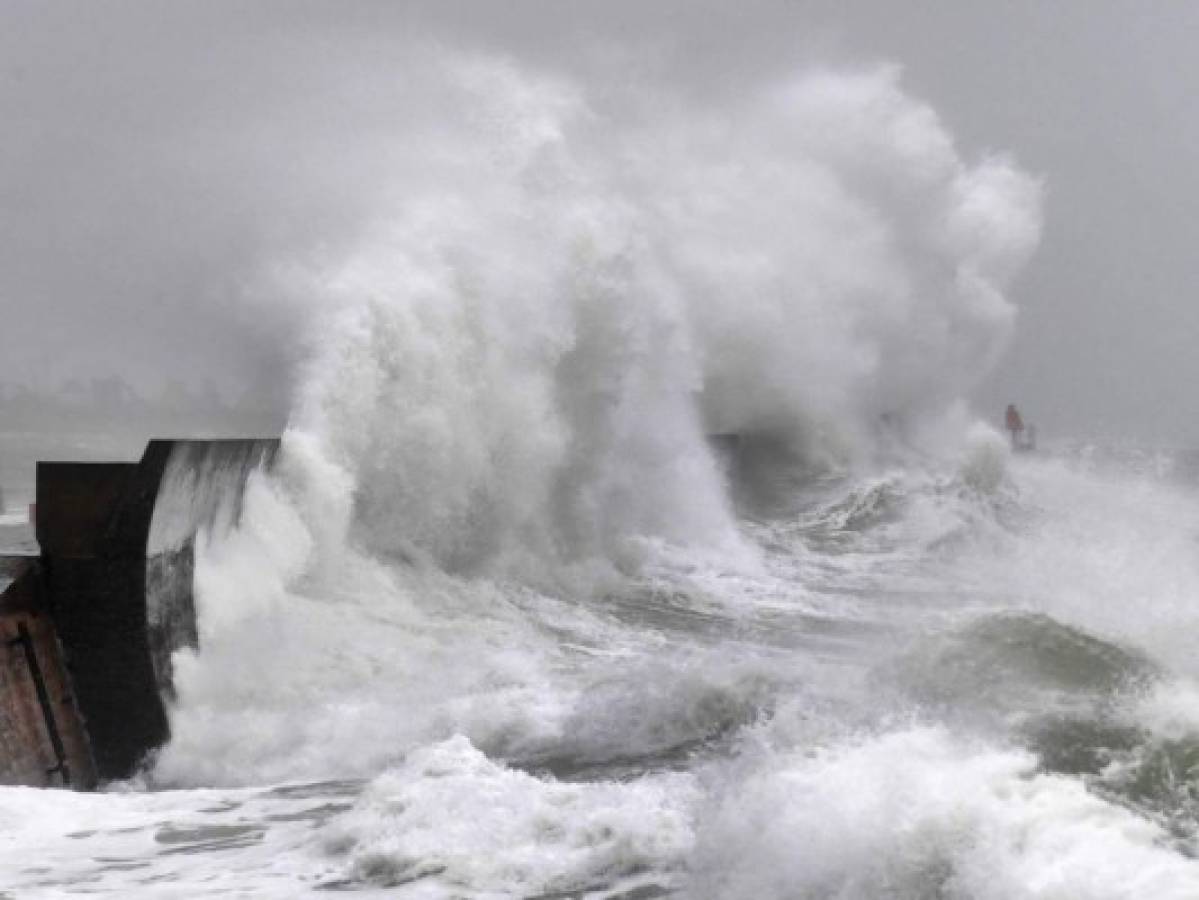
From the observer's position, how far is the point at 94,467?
330 inches

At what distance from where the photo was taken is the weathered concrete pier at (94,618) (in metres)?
8.08

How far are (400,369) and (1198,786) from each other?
394 inches

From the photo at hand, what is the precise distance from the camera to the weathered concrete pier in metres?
8.08

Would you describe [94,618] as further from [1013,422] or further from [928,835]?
[1013,422]

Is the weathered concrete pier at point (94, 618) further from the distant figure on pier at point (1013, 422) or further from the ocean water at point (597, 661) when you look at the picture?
the distant figure on pier at point (1013, 422)

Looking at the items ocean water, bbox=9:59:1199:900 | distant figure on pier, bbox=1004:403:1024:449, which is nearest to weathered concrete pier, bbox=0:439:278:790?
ocean water, bbox=9:59:1199:900

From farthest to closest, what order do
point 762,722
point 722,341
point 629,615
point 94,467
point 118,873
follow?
1. point 722,341
2. point 629,615
3. point 94,467
4. point 762,722
5. point 118,873

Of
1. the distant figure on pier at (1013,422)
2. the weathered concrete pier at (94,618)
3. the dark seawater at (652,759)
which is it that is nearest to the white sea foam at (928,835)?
the dark seawater at (652,759)

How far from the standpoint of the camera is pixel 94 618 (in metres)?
8.35

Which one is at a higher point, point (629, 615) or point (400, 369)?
point (400, 369)

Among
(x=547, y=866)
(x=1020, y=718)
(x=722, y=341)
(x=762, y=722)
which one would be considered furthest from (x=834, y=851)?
(x=722, y=341)

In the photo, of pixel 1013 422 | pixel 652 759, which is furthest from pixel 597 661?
pixel 1013 422

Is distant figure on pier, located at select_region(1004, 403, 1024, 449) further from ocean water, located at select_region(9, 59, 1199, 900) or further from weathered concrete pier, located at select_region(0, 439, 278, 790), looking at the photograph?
weathered concrete pier, located at select_region(0, 439, 278, 790)

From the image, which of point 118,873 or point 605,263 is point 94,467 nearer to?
point 118,873
